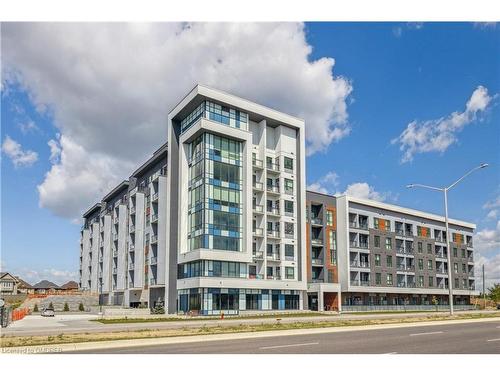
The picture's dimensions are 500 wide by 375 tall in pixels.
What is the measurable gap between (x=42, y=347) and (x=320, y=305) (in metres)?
54.7

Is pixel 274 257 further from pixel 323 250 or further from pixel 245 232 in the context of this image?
pixel 323 250

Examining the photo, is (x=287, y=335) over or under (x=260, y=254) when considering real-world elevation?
under

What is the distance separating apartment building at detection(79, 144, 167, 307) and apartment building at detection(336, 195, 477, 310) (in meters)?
28.8

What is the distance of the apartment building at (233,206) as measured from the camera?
191 feet

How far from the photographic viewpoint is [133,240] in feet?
265

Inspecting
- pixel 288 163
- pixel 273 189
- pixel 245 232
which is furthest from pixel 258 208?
pixel 288 163

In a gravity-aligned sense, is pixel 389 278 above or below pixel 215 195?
below

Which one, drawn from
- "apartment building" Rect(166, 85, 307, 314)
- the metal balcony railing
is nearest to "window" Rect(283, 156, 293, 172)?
"apartment building" Rect(166, 85, 307, 314)

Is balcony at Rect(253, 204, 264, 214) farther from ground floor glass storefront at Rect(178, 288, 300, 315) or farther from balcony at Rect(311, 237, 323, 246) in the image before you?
balcony at Rect(311, 237, 323, 246)

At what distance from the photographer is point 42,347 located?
20.1 metres

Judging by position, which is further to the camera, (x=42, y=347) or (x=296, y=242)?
(x=296, y=242)

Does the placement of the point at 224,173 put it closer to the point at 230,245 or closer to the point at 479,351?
the point at 230,245

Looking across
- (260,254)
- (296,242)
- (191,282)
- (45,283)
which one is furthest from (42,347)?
(45,283)

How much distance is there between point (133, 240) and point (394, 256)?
147ft
